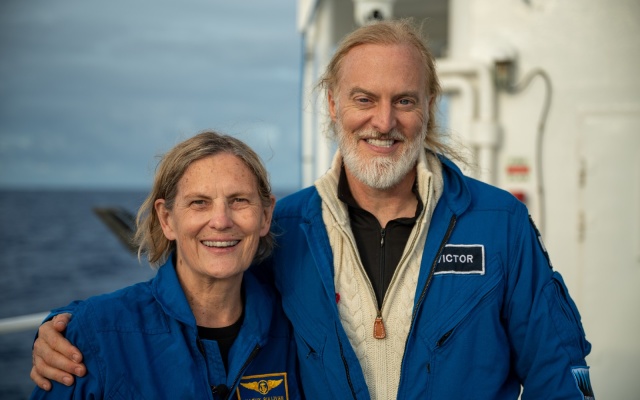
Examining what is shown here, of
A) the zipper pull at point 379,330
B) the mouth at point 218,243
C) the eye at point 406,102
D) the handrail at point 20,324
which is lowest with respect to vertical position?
the handrail at point 20,324

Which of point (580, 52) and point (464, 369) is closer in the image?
point (464, 369)

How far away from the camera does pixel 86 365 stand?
85.8 inches

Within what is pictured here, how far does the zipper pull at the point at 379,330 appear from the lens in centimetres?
247

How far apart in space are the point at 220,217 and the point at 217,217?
11mm

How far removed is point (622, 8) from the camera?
173 inches

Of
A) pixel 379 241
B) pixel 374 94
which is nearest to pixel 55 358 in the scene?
pixel 379 241

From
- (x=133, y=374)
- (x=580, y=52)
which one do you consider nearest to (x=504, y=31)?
(x=580, y=52)

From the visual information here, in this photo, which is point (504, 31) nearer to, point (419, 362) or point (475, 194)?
point (475, 194)

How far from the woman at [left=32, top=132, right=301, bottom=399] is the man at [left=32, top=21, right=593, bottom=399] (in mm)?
142

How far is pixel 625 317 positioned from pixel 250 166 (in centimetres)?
286

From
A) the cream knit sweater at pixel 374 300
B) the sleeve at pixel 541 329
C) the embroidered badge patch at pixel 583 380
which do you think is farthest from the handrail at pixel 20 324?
the embroidered badge patch at pixel 583 380

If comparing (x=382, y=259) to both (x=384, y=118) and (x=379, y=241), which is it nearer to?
(x=379, y=241)

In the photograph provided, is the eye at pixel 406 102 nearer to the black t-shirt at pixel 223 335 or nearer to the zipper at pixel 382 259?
the zipper at pixel 382 259

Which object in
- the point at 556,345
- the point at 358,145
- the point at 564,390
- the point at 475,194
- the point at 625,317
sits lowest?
the point at 625,317
